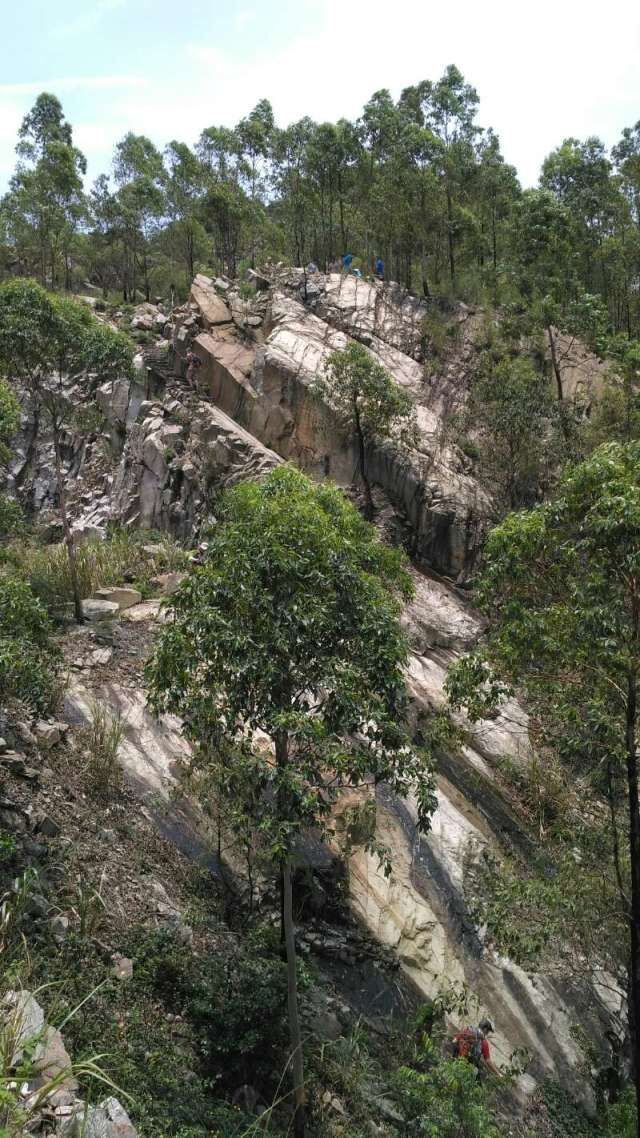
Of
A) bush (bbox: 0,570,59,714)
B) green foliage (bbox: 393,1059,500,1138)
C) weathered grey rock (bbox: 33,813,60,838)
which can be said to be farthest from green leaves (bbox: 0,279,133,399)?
green foliage (bbox: 393,1059,500,1138)

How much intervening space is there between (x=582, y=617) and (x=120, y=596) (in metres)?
10.9

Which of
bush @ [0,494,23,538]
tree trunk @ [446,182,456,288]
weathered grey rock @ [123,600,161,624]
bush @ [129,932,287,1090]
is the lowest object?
bush @ [129,932,287,1090]

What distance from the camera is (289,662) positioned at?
739 cm

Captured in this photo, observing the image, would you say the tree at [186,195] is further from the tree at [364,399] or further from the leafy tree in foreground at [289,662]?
the leafy tree in foreground at [289,662]

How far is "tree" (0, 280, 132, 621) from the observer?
14789 millimetres

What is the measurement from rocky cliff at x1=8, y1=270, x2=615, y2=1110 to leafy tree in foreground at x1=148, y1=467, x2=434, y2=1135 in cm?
424

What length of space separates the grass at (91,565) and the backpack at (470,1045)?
9395mm

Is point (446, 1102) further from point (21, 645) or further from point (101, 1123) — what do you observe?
point (21, 645)

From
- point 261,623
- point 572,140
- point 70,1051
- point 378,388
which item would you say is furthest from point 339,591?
point 572,140

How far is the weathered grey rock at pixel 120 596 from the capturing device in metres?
16.1

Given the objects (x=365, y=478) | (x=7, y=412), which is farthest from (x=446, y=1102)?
(x=365, y=478)

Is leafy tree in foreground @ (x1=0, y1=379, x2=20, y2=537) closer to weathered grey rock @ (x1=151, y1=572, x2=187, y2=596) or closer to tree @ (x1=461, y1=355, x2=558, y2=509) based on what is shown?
weathered grey rock @ (x1=151, y1=572, x2=187, y2=596)

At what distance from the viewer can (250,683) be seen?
7.30 metres

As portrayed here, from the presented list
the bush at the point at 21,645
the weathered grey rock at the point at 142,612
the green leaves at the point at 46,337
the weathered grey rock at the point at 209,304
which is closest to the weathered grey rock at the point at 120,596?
the weathered grey rock at the point at 142,612
